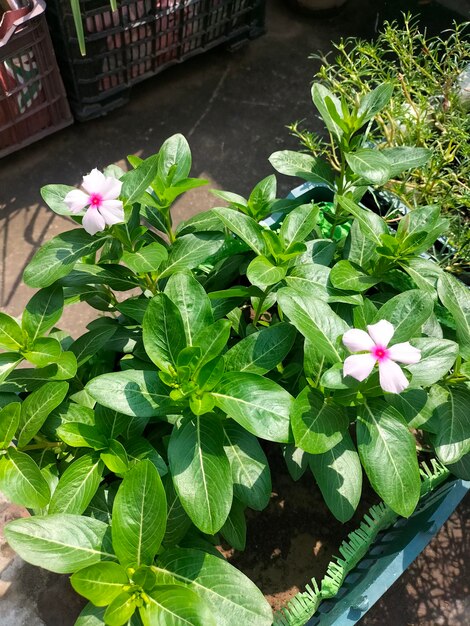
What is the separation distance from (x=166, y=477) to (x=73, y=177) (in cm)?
174

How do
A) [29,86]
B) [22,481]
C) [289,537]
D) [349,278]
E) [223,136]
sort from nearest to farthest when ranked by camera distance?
[22,481], [349,278], [289,537], [29,86], [223,136]

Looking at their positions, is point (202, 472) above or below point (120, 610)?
above

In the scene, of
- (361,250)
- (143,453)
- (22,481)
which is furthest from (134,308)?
(361,250)

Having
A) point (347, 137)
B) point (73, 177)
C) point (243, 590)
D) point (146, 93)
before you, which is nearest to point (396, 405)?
point (243, 590)

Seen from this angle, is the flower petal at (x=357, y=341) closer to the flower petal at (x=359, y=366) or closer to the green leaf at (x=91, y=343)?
the flower petal at (x=359, y=366)

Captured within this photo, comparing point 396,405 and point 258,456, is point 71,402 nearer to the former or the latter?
point 258,456

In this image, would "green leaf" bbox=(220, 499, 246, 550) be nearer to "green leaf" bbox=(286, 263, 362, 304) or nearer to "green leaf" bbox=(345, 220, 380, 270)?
"green leaf" bbox=(286, 263, 362, 304)

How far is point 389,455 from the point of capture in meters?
1.06

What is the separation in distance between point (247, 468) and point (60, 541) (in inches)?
14.7

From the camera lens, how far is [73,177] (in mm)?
2576

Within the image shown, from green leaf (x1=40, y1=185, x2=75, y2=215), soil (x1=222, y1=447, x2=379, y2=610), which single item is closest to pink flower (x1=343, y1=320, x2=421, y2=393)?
green leaf (x1=40, y1=185, x2=75, y2=215)

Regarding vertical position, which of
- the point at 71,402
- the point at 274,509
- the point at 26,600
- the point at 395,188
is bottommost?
the point at 26,600

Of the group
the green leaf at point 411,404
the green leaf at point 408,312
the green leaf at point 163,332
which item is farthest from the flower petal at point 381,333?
the green leaf at point 163,332

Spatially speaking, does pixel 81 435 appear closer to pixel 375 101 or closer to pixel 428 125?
pixel 375 101
